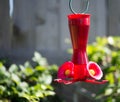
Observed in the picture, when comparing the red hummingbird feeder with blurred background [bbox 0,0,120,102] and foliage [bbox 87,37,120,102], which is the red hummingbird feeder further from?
blurred background [bbox 0,0,120,102]

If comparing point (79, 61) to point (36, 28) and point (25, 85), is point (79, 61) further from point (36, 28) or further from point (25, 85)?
point (36, 28)

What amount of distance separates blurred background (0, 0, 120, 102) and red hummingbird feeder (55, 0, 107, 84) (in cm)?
241

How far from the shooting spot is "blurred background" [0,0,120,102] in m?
4.98

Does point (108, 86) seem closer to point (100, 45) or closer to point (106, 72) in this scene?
point (106, 72)

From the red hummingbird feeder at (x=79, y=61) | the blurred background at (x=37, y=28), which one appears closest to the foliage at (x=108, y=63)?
the blurred background at (x=37, y=28)

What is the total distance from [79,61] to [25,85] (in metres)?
1.15

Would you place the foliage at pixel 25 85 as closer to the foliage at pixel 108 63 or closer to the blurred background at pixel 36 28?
the foliage at pixel 108 63

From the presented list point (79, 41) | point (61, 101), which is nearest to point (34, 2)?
point (61, 101)

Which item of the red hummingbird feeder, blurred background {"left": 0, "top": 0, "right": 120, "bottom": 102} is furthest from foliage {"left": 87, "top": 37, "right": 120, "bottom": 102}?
the red hummingbird feeder

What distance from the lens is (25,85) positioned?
3584 millimetres

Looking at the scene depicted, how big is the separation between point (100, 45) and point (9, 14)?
1.00m

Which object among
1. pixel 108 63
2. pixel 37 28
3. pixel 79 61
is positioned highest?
pixel 79 61

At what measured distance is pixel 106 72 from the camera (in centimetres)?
432

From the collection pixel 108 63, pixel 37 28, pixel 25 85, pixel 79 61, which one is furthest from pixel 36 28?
pixel 79 61
